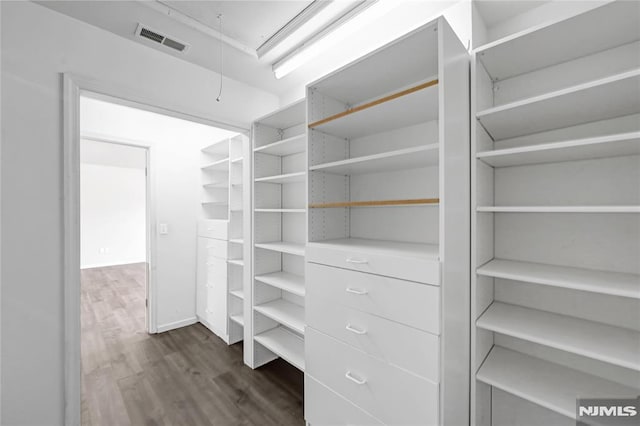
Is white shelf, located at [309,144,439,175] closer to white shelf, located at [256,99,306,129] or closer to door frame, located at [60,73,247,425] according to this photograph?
white shelf, located at [256,99,306,129]

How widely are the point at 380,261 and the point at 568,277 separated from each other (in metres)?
0.82

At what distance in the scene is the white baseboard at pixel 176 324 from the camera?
3.26 metres

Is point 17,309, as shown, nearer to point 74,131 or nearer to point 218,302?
point 74,131

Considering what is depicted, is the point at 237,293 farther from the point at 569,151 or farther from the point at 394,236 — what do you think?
the point at 569,151

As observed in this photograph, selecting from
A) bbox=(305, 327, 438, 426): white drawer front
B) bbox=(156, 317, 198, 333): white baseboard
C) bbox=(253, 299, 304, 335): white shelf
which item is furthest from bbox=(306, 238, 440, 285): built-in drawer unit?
bbox=(156, 317, 198, 333): white baseboard

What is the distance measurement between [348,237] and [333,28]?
55.9 inches

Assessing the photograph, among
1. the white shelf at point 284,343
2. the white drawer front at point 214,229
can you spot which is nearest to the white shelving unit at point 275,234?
the white shelf at point 284,343

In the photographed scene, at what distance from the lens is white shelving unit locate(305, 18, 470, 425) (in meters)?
1.19

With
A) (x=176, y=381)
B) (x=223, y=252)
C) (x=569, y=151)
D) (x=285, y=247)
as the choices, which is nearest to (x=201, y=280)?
(x=223, y=252)

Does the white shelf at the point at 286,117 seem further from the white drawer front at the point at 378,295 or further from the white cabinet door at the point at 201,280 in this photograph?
the white cabinet door at the point at 201,280

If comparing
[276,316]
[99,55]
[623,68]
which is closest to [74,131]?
[99,55]

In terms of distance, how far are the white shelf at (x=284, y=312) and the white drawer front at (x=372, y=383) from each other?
0.44 meters

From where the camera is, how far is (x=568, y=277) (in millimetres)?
1191

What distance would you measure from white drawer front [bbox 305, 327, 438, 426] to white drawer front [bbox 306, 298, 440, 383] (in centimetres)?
4
